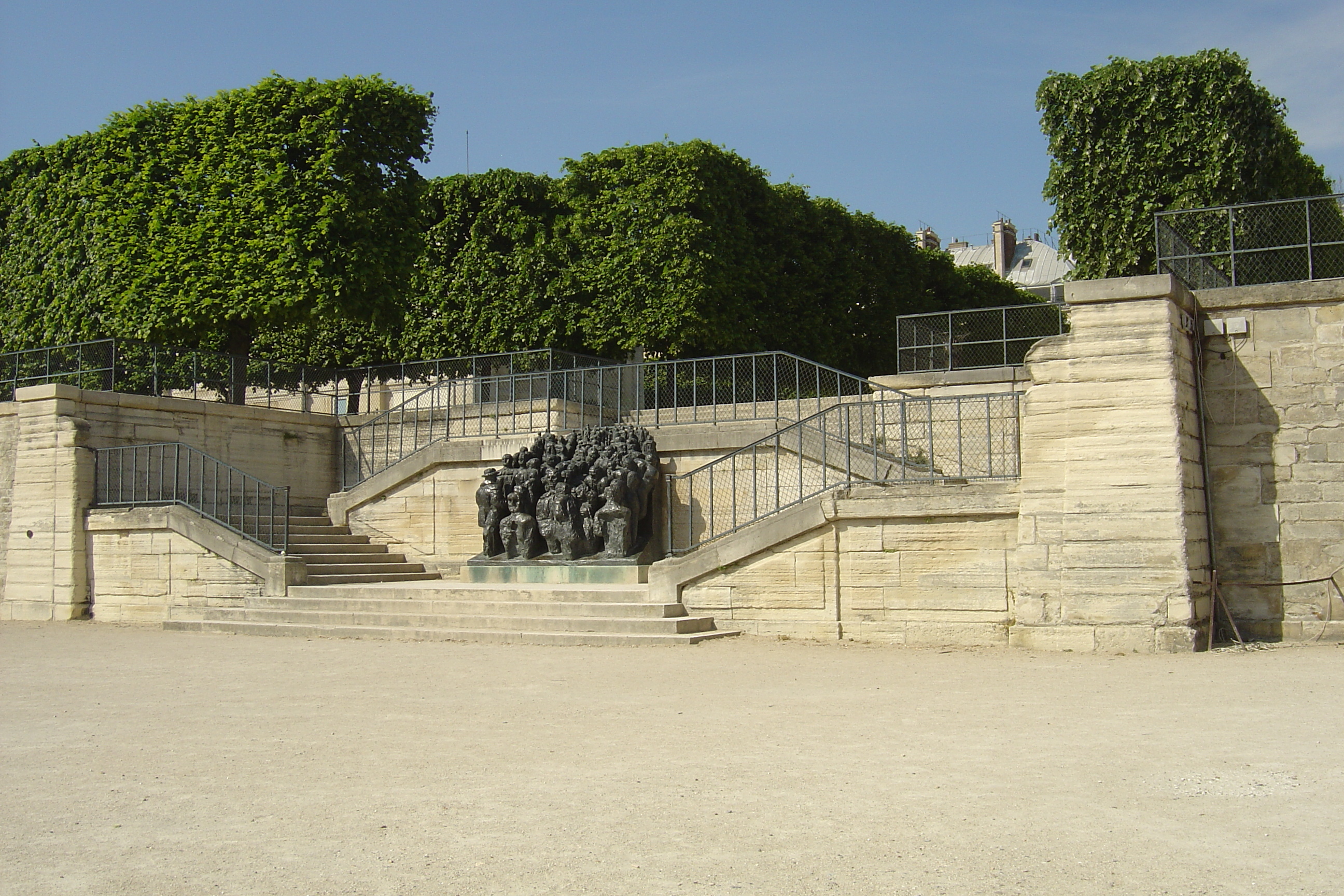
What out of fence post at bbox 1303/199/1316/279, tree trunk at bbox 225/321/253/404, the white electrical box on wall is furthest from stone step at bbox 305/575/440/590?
fence post at bbox 1303/199/1316/279

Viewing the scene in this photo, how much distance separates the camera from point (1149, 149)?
20359 millimetres

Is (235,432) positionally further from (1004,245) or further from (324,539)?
(1004,245)

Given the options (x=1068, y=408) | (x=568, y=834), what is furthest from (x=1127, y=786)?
(x=1068, y=408)

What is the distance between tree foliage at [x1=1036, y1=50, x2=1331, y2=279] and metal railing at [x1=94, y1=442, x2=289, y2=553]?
14.7 metres

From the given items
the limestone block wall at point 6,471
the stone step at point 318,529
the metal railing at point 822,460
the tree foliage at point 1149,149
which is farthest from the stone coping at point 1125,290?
the limestone block wall at point 6,471

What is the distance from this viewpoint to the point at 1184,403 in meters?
10.7

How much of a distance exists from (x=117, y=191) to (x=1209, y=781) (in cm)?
2131

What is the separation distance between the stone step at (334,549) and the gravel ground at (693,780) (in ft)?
23.5

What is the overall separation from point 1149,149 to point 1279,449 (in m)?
11.1

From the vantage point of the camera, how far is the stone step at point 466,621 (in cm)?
1205

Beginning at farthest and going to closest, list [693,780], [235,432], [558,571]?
[235,432], [558,571], [693,780]

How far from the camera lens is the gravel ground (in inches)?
163

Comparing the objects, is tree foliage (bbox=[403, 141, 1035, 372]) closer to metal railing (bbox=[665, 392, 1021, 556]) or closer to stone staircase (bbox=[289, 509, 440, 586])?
stone staircase (bbox=[289, 509, 440, 586])

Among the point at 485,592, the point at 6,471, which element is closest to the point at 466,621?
the point at 485,592
